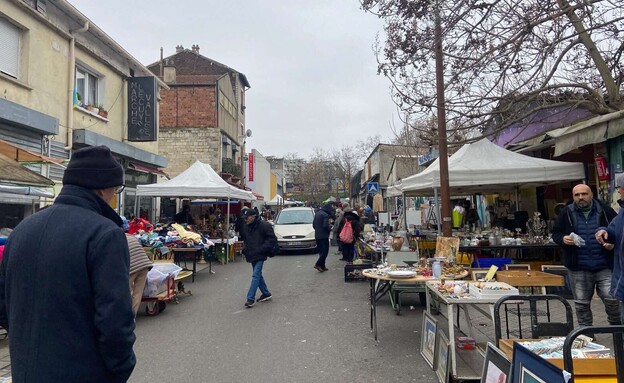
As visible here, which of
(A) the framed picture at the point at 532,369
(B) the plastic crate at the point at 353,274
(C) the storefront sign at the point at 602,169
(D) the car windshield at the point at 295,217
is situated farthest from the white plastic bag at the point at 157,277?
(D) the car windshield at the point at 295,217

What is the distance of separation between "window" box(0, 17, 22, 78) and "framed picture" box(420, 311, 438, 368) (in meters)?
10.3

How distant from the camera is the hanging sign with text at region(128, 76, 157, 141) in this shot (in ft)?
49.5

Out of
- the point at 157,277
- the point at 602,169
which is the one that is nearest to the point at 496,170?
the point at 602,169

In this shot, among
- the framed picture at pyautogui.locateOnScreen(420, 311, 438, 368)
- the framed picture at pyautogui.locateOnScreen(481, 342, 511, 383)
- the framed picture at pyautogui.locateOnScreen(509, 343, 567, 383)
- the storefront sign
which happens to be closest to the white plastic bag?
the framed picture at pyautogui.locateOnScreen(420, 311, 438, 368)

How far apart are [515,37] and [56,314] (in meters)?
8.07

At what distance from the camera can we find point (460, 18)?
795 cm

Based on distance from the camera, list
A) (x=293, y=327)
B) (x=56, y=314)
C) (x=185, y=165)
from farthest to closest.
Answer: (x=185, y=165) < (x=293, y=327) < (x=56, y=314)

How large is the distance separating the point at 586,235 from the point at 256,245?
508 centimetres

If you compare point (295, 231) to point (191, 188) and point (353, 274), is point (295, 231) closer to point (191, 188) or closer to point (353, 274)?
point (191, 188)

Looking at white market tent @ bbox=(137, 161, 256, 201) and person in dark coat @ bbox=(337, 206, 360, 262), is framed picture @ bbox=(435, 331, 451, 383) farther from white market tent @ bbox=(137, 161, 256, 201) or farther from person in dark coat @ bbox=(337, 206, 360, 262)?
white market tent @ bbox=(137, 161, 256, 201)

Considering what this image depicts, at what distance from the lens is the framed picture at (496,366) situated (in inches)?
108

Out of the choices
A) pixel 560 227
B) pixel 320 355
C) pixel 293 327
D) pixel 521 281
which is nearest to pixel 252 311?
pixel 293 327

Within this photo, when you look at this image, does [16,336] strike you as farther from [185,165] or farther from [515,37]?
[185,165]

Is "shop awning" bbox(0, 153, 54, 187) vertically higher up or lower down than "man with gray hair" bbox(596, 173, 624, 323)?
higher up
